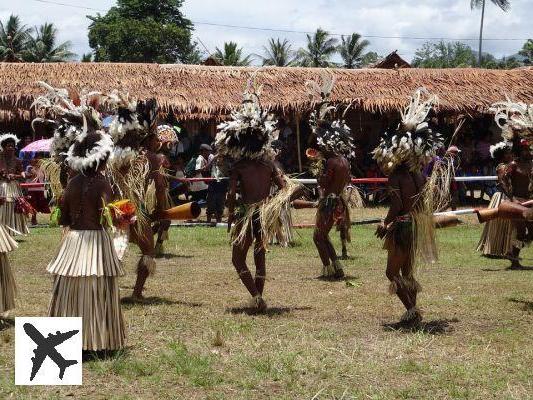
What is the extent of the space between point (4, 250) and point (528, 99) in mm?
18489

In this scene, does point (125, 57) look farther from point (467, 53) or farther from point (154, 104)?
point (154, 104)

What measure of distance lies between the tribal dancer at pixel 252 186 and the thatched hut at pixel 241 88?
486 inches

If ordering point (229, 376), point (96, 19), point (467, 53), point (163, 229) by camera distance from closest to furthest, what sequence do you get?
point (229, 376), point (163, 229), point (96, 19), point (467, 53)

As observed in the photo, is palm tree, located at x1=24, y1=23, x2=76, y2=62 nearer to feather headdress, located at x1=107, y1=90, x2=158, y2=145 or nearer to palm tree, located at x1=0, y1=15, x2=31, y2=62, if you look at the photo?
palm tree, located at x1=0, y1=15, x2=31, y2=62

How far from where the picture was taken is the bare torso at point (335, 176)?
33.0 ft

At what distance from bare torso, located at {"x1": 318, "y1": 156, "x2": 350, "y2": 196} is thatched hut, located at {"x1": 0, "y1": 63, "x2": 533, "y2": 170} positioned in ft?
33.9

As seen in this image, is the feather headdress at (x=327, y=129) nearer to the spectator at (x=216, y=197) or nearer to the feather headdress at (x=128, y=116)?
the feather headdress at (x=128, y=116)

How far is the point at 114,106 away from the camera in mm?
8141

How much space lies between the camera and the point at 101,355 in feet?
20.4

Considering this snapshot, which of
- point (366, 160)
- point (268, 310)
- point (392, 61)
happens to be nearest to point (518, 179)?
point (268, 310)

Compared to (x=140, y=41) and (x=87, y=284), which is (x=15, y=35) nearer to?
(x=140, y=41)

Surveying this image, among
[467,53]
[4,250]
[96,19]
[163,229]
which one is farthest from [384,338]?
[467,53]

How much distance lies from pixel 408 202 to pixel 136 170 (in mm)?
2802

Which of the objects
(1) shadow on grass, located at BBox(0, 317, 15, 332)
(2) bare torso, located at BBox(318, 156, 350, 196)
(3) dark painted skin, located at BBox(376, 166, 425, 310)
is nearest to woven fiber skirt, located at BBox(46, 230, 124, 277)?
(1) shadow on grass, located at BBox(0, 317, 15, 332)
